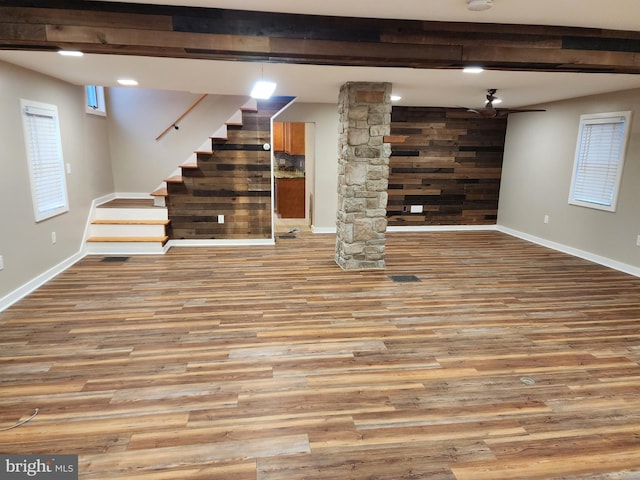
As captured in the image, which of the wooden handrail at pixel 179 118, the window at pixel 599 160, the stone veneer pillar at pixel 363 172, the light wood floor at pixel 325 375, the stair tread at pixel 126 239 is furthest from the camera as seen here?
the wooden handrail at pixel 179 118

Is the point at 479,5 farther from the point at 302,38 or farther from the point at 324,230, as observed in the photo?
the point at 324,230

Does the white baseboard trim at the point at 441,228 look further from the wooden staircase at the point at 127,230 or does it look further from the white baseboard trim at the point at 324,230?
the wooden staircase at the point at 127,230

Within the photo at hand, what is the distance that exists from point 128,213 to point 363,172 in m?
3.74

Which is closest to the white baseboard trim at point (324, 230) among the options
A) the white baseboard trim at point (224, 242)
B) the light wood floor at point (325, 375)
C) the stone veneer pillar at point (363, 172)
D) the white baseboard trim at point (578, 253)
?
the white baseboard trim at point (224, 242)

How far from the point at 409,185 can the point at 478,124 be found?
1.79m

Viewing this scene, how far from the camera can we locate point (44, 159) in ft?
15.3

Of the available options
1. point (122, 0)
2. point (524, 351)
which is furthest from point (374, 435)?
point (122, 0)

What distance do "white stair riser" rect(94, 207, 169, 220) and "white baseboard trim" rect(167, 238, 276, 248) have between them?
20.4 inches

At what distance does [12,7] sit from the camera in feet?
8.10

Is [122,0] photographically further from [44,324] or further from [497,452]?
[497,452]

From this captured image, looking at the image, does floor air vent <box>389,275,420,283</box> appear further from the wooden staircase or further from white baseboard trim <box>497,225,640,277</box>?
the wooden staircase

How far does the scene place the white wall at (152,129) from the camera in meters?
6.83

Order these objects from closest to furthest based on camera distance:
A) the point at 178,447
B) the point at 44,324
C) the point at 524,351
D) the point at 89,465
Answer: the point at 89,465
the point at 178,447
the point at 524,351
the point at 44,324

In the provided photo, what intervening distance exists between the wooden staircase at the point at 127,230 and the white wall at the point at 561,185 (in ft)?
20.9
